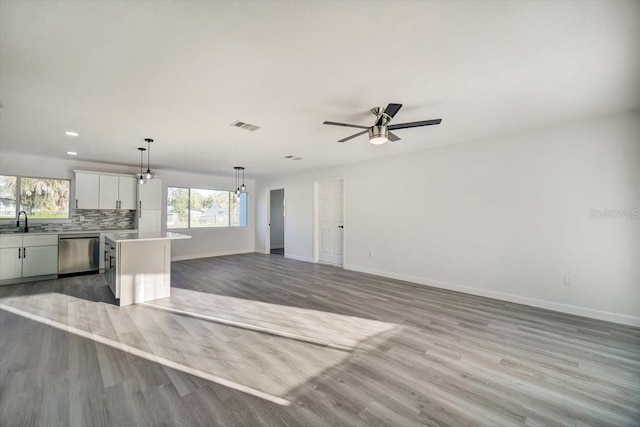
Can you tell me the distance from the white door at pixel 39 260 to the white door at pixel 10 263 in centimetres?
6

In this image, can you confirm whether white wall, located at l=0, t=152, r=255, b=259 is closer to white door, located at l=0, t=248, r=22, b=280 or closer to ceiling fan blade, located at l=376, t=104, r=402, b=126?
white door, located at l=0, t=248, r=22, b=280

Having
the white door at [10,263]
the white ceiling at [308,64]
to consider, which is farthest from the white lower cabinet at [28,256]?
the white ceiling at [308,64]

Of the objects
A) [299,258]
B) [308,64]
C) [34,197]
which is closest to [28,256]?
[34,197]

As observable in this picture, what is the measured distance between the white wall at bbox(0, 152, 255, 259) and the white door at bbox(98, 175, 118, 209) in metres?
0.55

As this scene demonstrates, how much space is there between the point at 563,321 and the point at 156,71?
5.17 m

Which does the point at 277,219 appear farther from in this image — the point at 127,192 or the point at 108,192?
the point at 108,192

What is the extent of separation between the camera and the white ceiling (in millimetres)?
1677

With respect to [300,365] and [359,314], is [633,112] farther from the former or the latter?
[300,365]

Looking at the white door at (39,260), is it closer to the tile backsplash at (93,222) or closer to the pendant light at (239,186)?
the tile backsplash at (93,222)

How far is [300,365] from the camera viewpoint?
2.31m

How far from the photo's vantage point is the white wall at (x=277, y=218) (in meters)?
9.84

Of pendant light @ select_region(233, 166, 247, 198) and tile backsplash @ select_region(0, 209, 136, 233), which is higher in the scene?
pendant light @ select_region(233, 166, 247, 198)

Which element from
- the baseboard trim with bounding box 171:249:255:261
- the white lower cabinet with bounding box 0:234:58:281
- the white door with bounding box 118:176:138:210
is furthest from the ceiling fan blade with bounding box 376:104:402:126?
the baseboard trim with bounding box 171:249:255:261

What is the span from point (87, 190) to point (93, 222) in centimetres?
86
